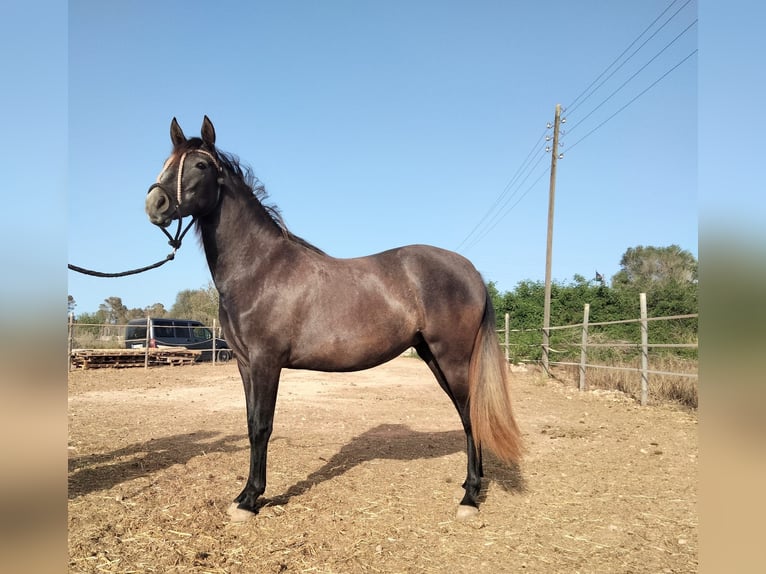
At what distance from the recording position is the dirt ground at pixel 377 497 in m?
2.47

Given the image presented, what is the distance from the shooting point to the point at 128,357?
14.8 m

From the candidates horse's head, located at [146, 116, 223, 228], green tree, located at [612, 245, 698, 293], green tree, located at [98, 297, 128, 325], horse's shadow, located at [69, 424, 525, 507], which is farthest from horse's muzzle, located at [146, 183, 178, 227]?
green tree, located at [98, 297, 128, 325]

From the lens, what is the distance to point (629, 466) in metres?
4.26

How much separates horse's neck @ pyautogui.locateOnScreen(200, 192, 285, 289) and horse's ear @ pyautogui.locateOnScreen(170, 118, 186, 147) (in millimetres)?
468

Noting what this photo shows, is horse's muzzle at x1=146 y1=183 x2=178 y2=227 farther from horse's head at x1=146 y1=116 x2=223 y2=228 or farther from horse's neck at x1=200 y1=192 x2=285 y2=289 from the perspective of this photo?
horse's neck at x1=200 y1=192 x2=285 y2=289

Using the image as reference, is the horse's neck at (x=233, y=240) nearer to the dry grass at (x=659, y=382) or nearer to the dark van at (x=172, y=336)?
the dry grass at (x=659, y=382)

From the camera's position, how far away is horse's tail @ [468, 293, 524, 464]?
3391 millimetres

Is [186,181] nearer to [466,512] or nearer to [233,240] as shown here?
[233,240]

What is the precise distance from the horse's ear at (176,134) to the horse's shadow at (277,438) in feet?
8.52

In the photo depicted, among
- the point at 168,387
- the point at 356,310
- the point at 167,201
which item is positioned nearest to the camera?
the point at 167,201

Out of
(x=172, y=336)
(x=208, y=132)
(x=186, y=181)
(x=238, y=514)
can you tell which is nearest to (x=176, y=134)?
(x=208, y=132)
